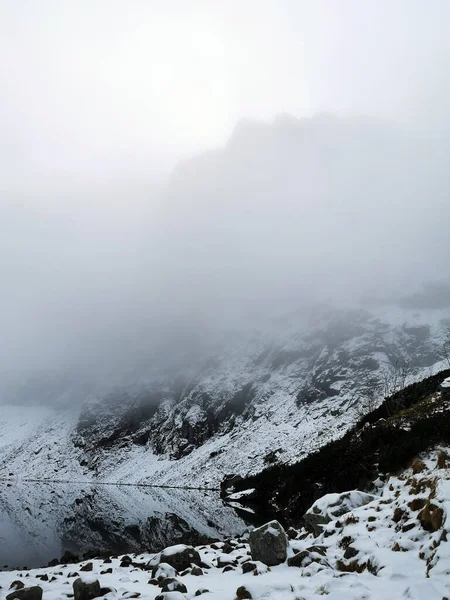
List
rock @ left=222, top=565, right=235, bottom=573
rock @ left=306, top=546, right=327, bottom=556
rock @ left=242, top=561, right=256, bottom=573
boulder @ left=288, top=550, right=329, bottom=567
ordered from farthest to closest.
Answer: rock @ left=222, top=565, right=235, bottom=573 → rock @ left=242, top=561, right=256, bottom=573 → rock @ left=306, top=546, right=327, bottom=556 → boulder @ left=288, top=550, right=329, bottom=567

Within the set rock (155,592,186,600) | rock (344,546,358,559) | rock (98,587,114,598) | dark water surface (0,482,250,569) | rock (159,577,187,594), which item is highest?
rock (155,592,186,600)

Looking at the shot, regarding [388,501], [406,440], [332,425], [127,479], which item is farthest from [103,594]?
[127,479]

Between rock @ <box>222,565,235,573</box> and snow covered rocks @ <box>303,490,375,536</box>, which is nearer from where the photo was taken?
rock @ <box>222,565,235,573</box>

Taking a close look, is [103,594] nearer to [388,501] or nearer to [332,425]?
[388,501]

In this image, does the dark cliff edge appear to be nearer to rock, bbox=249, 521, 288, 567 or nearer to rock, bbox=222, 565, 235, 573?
rock, bbox=249, 521, 288, 567

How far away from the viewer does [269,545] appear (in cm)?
1659

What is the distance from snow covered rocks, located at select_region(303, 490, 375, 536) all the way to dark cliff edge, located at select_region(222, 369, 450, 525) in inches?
302

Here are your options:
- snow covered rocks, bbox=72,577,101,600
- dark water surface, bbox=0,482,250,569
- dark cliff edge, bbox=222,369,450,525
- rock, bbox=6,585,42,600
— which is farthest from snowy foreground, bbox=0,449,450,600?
dark water surface, bbox=0,482,250,569

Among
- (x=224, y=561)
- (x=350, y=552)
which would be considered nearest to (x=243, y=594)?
(x=350, y=552)

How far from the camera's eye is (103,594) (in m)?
13.5

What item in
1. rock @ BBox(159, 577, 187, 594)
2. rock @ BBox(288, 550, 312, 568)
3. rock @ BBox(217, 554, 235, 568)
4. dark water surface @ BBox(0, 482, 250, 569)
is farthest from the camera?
dark water surface @ BBox(0, 482, 250, 569)

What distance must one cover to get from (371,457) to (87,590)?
1232 inches

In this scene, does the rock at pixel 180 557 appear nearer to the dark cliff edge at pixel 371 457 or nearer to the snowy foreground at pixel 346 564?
the snowy foreground at pixel 346 564

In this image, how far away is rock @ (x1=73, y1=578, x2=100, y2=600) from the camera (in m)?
13.3
